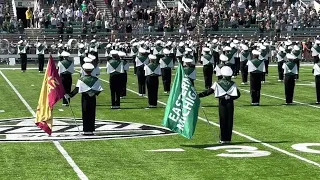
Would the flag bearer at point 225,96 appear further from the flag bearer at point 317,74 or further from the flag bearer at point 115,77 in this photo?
the flag bearer at point 317,74

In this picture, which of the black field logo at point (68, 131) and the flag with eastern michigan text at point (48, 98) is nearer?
the flag with eastern michigan text at point (48, 98)

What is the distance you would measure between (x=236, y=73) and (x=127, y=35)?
1585 cm

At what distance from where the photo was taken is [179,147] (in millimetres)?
18031

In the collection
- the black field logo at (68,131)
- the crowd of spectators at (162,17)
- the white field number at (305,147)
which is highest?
the crowd of spectators at (162,17)

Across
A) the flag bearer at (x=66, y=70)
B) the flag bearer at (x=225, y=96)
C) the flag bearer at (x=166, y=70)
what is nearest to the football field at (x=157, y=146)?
the flag bearer at (x=225, y=96)

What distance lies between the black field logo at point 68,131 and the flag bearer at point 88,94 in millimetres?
280

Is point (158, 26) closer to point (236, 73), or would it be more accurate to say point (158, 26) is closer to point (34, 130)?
point (236, 73)

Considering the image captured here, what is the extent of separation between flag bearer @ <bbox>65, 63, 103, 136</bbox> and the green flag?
2.12 metres

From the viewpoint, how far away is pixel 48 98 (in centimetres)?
1955

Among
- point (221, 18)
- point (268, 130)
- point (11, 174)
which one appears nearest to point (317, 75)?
point (268, 130)

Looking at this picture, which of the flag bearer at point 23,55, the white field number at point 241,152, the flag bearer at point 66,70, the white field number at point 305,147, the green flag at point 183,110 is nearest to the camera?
the white field number at point 241,152

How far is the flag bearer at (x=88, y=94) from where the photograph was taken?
19.7m

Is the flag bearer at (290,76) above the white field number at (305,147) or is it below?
above

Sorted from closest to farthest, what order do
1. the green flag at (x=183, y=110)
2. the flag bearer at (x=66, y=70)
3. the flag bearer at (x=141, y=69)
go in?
the green flag at (x=183, y=110) < the flag bearer at (x=66, y=70) < the flag bearer at (x=141, y=69)
